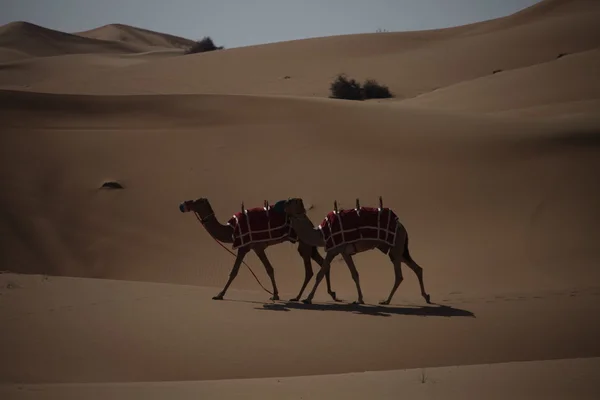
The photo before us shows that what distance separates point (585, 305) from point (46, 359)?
7348 mm

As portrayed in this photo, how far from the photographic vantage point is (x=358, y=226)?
35.4 ft

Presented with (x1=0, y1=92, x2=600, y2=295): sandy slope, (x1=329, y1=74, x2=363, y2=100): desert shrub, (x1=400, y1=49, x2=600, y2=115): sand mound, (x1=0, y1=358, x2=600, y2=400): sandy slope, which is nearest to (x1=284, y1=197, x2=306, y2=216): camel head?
(x1=0, y1=92, x2=600, y2=295): sandy slope

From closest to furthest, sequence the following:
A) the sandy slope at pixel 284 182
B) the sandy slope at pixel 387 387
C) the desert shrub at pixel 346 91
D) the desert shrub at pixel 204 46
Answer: the sandy slope at pixel 387 387
the sandy slope at pixel 284 182
the desert shrub at pixel 346 91
the desert shrub at pixel 204 46

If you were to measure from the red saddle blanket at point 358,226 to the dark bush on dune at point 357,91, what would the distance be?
96.8 ft

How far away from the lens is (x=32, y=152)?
1998 centimetres

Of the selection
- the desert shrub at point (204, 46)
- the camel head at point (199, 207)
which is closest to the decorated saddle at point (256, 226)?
the camel head at point (199, 207)

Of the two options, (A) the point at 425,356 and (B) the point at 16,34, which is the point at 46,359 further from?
(B) the point at 16,34

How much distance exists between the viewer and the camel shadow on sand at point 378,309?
1003 cm

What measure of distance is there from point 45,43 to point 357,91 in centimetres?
7253

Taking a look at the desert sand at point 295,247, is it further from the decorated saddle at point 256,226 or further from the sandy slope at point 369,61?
the sandy slope at point 369,61

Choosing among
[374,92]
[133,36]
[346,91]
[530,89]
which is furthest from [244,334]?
[133,36]

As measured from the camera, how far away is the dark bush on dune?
131ft

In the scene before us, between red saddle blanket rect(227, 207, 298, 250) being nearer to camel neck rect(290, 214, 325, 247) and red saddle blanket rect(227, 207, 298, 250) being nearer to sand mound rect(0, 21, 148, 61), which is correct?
camel neck rect(290, 214, 325, 247)

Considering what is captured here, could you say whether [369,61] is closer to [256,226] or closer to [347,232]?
[256,226]
